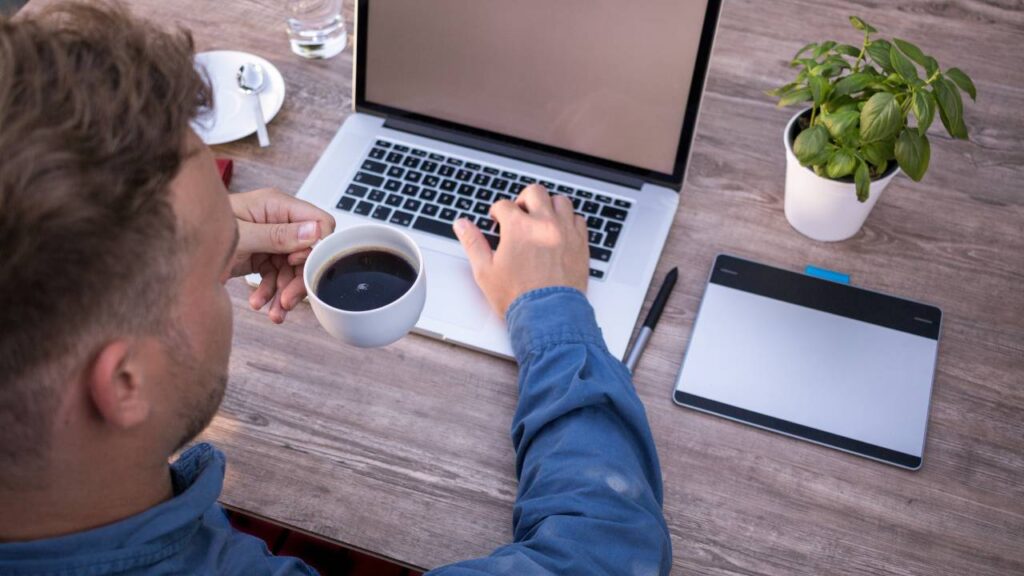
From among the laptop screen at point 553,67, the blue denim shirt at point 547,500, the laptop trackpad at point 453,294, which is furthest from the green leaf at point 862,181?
the laptop trackpad at point 453,294

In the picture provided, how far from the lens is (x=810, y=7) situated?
143 centimetres

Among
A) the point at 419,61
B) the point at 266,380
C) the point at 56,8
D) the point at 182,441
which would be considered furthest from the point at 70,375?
the point at 419,61

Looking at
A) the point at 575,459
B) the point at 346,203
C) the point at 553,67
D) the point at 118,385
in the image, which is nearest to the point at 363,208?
the point at 346,203

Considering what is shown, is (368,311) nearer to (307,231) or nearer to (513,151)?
(307,231)

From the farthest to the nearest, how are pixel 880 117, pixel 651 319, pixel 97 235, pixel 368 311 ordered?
pixel 651 319
pixel 880 117
pixel 368 311
pixel 97 235

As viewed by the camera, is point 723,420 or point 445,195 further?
point 445,195

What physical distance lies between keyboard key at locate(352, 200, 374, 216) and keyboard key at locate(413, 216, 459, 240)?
0.21ft

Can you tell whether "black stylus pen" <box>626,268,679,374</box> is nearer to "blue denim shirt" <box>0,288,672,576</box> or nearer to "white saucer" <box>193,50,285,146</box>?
"blue denim shirt" <box>0,288,672,576</box>

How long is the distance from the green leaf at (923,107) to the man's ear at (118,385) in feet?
2.60

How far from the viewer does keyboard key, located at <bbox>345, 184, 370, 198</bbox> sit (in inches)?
45.6

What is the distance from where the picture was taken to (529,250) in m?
1.05

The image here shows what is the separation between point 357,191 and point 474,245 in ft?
0.64

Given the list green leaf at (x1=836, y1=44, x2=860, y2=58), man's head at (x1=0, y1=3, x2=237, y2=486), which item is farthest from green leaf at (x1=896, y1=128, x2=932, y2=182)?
man's head at (x1=0, y1=3, x2=237, y2=486)

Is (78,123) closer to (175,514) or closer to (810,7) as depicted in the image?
(175,514)
